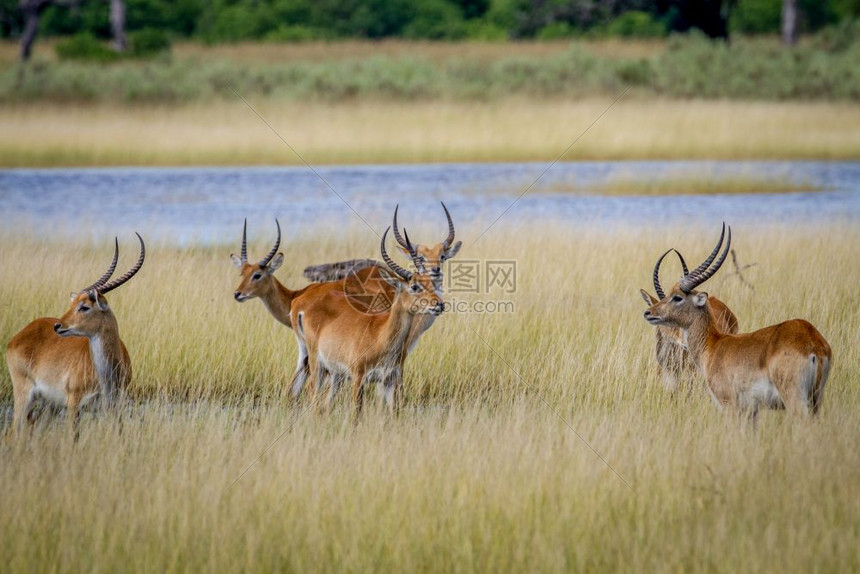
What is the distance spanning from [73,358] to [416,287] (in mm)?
2144

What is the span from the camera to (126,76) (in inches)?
1028

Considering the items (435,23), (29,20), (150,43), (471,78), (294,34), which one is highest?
(435,23)

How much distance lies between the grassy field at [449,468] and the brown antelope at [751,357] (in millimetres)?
190

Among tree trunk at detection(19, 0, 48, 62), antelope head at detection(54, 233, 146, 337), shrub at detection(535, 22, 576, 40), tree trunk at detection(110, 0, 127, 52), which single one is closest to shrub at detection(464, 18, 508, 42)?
shrub at detection(535, 22, 576, 40)

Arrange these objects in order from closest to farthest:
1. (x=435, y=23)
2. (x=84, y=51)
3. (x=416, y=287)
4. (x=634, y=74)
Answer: (x=416, y=287) < (x=634, y=74) < (x=84, y=51) < (x=435, y=23)

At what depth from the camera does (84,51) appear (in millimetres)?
30328

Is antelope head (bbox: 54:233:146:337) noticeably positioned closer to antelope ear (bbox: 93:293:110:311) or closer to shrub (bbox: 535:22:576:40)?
antelope ear (bbox: 93:293:110:311)

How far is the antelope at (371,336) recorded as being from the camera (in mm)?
7164

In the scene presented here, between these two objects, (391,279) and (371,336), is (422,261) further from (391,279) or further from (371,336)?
(371,336)

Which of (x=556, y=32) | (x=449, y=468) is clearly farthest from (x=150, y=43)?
(x=449, y=468)

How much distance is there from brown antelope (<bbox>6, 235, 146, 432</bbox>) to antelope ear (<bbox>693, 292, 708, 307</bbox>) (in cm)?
347

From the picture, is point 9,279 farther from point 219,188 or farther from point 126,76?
point 126,76

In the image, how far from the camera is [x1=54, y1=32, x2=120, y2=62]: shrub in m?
29.7

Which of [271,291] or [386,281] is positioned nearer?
[386,281]
